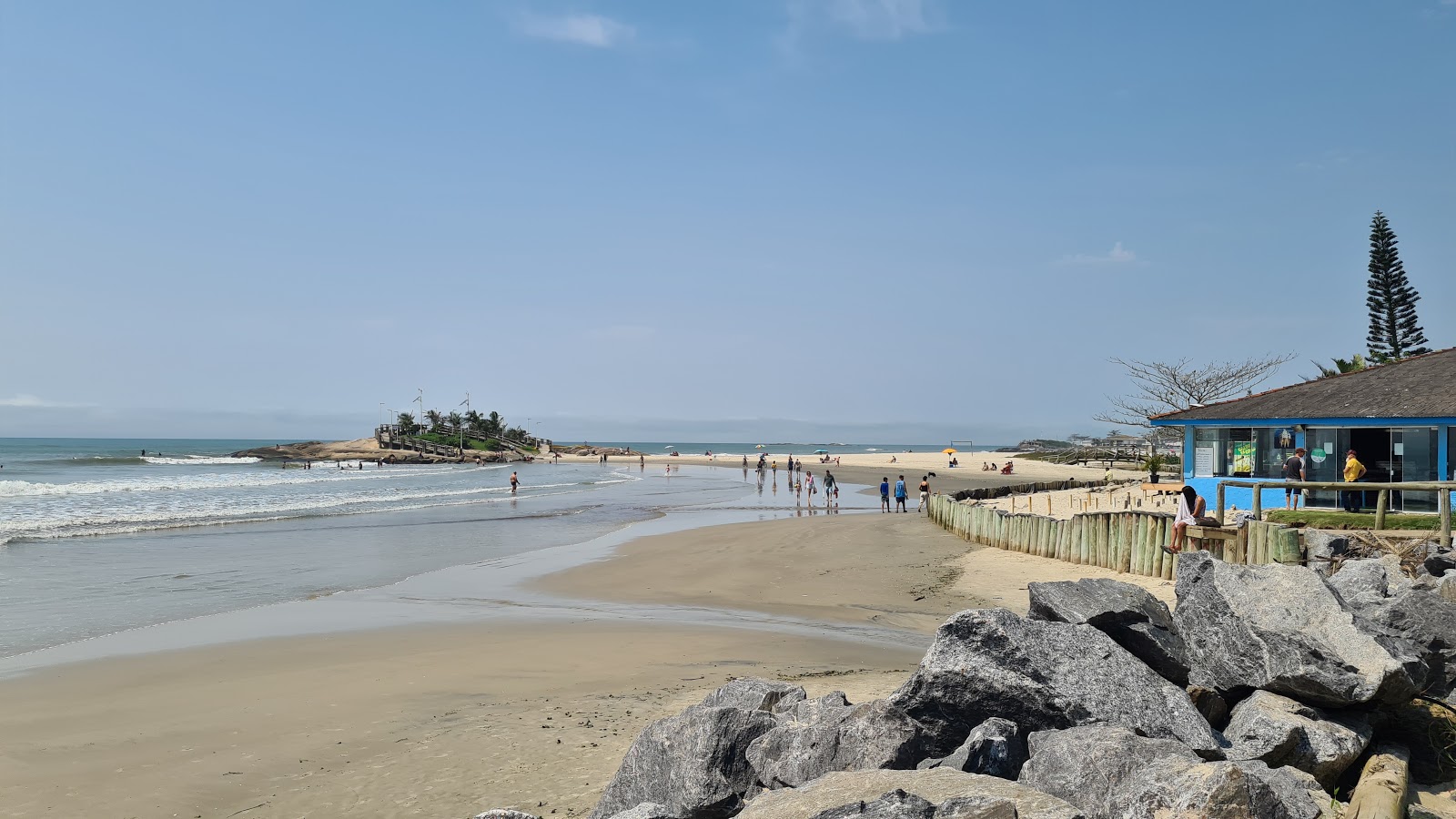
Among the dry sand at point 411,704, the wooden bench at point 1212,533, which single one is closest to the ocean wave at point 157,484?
the dry sand at point 411,704

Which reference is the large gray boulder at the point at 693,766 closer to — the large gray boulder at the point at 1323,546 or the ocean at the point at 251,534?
the large gray boulder at the point at 1323,546

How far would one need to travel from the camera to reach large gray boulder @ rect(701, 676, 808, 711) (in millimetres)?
7414

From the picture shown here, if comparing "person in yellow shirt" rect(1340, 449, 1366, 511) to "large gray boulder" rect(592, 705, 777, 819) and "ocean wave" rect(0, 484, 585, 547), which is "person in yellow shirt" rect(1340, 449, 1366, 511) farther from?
"ocean wave" rect(0, 484, 585, 547)

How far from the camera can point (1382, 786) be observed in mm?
6008

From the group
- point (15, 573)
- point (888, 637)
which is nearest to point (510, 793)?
point (888, 637)

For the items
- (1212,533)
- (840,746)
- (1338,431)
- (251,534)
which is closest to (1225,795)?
(840,746)

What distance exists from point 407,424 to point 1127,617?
124 metres

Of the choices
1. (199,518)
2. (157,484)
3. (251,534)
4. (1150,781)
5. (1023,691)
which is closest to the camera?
(1150,781)

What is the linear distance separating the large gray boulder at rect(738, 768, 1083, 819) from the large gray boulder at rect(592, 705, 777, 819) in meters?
1.10

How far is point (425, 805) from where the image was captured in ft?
24.4

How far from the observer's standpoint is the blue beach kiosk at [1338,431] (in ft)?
68.8

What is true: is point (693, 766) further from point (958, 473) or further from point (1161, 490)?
point (958, 473)

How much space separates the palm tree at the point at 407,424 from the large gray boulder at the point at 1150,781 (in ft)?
400

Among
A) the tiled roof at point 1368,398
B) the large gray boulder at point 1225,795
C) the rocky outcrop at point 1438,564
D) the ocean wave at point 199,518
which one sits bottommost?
the ocean wave at point 199,518
